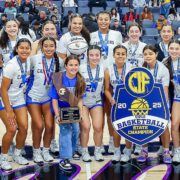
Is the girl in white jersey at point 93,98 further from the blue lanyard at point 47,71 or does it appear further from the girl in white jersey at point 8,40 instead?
the girl in white jersey at point 8,40

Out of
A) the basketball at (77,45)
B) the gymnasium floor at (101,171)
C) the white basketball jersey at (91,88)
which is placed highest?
the basketball at (77,45)

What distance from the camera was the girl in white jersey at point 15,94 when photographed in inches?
213

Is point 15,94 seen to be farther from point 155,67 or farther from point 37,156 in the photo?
point 155,67

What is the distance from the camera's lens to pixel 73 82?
5.59m

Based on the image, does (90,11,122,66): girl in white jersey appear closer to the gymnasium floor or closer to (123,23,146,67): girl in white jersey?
(123,23,146,67): girl in white jersey

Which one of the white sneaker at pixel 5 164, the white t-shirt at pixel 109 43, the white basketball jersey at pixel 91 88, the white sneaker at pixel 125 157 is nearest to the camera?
the white sneaker at pixel 5 164

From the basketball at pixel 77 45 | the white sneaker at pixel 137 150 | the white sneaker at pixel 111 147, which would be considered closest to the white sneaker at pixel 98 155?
the white sneaker at pixel 111 147

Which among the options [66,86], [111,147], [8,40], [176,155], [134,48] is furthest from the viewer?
[111,147]

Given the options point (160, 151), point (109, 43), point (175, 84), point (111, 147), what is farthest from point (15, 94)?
point (160, 151)

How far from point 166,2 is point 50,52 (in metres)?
9.03

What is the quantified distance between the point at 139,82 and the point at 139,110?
312mm

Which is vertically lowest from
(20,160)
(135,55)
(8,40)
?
(20,160)

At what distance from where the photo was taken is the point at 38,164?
19.1 feet

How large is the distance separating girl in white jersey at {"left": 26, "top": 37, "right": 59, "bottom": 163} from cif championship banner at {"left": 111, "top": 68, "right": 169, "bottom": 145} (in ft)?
2.49
